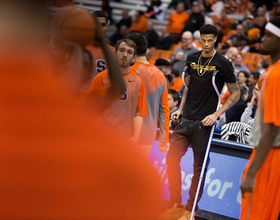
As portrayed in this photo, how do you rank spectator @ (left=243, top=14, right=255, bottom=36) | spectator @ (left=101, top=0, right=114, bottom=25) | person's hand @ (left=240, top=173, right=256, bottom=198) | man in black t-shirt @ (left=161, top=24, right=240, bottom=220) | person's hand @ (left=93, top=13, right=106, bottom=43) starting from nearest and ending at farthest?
person's hand @ (left=93, top=13, right=106, bottom=43) → person's hand @ (left=240, top=173, right=256, bottom=198) → man in black t-shirt @ (left=161, top=24, right=240, bottom=220) → spectator @ (left=243, top=14, right=255, bottom=36) → spectator @ (left=101, top=0, right=114, bottom=25)

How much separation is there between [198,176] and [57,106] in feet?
12.5

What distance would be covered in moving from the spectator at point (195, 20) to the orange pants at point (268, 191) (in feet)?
35.7

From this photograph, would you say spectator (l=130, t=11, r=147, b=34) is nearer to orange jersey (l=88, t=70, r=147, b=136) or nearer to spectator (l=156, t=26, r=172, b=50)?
spectator (l=156, t=26, r=172, b=50)

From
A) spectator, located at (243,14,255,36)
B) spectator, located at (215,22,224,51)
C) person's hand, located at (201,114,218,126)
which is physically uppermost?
spectator, located at (243,14,255,36)

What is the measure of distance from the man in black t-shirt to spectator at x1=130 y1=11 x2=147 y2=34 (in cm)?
1044

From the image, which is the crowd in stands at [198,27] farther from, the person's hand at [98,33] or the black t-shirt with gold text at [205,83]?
the person's hand at [98,33]

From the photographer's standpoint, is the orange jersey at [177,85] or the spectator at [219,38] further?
the spectator at [219,38]

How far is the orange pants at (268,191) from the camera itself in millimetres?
2742

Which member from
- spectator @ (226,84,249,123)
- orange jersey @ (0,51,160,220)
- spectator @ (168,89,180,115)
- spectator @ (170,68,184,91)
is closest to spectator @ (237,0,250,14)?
spectator @ (170,68,184,91)

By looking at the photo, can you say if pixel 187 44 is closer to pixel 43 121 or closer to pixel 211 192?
pixel 211 192

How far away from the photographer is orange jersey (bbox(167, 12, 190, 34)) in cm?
1392

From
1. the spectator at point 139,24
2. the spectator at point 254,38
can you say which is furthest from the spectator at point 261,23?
the spectator at point 139,24

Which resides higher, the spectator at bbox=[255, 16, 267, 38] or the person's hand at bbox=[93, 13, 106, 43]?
the person's hand at bbox=[93, 13, 106, 43]

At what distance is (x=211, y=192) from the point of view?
5.45m
